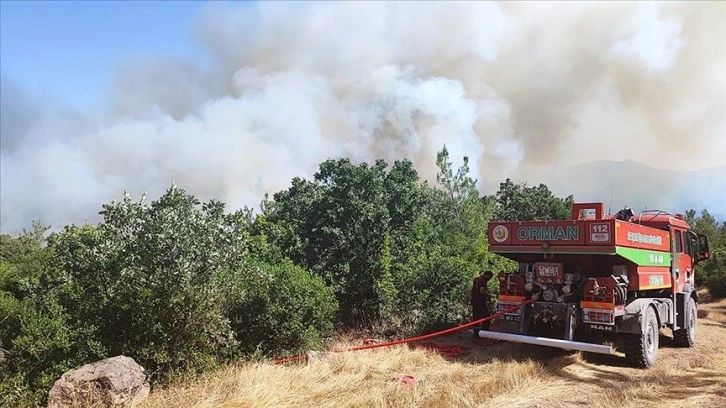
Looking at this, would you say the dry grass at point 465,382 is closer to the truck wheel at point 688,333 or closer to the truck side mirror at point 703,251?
the truck wheel at point 688,333

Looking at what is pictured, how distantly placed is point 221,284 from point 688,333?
383 inches

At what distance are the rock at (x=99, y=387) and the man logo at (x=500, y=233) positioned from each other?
6.45m

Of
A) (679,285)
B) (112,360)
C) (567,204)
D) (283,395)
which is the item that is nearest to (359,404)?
(283,395)

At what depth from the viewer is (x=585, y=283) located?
9328mm

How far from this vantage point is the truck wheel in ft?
37.9

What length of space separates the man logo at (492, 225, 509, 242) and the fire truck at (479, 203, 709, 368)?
0.02 m

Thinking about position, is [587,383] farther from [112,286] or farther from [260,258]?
[260,258]

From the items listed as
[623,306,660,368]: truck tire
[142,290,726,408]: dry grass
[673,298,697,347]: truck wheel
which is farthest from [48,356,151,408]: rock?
[673,298,697,347]: truck wheel

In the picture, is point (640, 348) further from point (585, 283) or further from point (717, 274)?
point (717, 274)

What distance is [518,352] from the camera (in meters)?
10.0

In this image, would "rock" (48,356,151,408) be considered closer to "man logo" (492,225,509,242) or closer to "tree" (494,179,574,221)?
"man logo" (492,225,509,242)

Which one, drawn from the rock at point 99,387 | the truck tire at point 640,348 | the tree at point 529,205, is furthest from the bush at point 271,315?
the tree at point 529,205

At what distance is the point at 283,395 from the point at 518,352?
16.4 ft

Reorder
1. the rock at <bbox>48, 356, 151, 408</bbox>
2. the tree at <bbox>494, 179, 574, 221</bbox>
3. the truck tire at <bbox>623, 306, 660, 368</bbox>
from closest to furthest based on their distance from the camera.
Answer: the rock at <bbox>48, 356, 151, 408</bbox>
the truck tire at <bbox>623, 306, 660, 368</bbox>
the tree at <bbox>494, 179, 574, 221</bbox>
